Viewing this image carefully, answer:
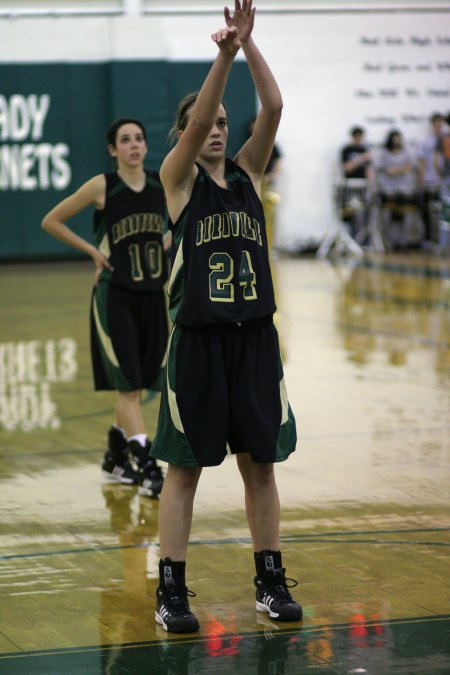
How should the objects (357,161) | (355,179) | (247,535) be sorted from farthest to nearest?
1. (355,179)
2. (357,161)
3. (247,535)

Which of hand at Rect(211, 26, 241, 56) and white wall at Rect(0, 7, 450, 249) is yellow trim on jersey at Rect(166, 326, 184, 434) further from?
white wall at Rect(0, 7, 450, 249)

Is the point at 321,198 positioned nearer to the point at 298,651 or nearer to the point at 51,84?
the point at 51,84

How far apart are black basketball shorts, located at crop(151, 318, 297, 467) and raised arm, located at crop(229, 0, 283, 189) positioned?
1.92 ft

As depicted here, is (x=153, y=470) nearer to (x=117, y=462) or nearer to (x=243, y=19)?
(x=117, y=462)

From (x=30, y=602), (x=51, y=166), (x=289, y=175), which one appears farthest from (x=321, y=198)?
→ (x=30, y=602)

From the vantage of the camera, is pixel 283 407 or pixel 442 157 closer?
pixel 283 407

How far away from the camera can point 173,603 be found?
13.5 ft

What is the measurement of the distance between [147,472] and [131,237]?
48.1 inches

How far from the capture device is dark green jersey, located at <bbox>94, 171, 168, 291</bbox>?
6.27m

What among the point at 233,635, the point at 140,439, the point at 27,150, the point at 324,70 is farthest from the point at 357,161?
the point at 233,635

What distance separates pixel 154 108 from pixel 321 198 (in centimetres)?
326

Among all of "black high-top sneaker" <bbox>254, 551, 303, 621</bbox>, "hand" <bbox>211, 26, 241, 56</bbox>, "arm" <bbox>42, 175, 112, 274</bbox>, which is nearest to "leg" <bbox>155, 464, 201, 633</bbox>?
"black high-top sneaker" <bbox>254, 551, 303, 621</bbox>

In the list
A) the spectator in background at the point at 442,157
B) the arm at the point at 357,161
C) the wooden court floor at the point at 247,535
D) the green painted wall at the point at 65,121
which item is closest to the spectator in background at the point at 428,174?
the spectator in background at the point at 442,157

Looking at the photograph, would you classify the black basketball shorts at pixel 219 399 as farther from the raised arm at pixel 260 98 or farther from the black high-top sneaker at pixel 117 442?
the black high-top sneaker at pixel 117 442
